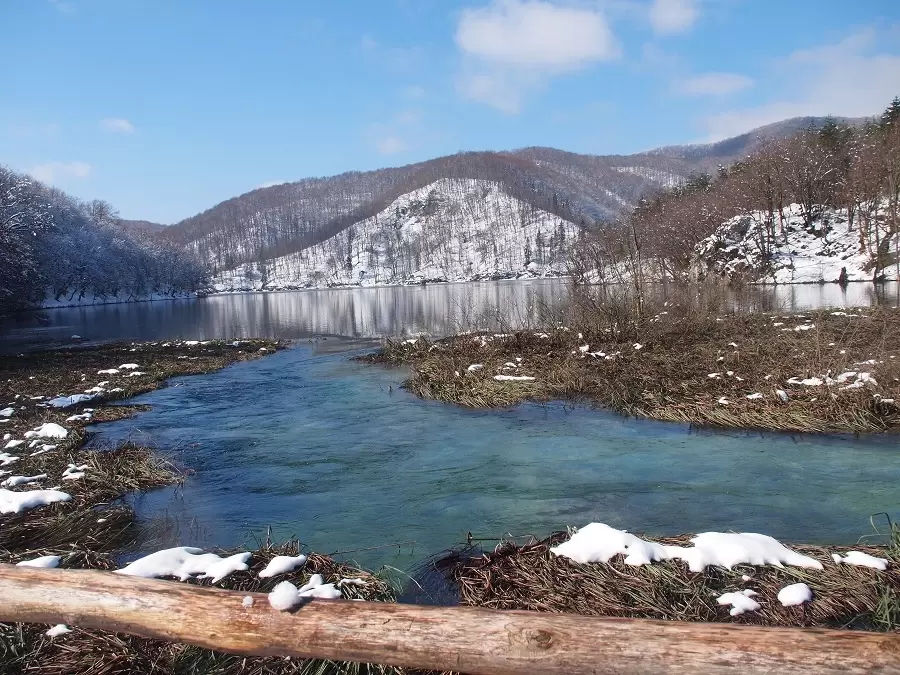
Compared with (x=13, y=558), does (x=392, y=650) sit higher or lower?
higher

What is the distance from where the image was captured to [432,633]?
9.78 ft

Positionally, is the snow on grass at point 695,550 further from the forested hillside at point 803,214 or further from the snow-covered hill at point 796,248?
the forested hillside at point 803,214

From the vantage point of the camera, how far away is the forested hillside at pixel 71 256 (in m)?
44.1

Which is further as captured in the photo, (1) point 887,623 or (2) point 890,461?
(2) point 890,461

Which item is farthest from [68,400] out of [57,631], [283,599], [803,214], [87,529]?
[803,214]

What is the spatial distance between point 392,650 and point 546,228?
176294mm

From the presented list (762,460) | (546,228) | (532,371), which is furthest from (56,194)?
(546,228)

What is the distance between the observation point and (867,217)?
50.8 meters

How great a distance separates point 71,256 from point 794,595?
91.7 metres

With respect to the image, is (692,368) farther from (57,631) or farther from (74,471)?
(57,631)

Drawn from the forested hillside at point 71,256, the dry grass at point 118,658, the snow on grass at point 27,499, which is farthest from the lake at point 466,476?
the forested hillside at point 71,256

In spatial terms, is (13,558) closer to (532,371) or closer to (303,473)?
(303,473)

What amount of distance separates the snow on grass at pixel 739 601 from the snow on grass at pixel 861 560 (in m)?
1.10

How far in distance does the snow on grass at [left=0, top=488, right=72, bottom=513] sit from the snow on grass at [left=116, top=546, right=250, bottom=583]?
3.17 m
